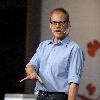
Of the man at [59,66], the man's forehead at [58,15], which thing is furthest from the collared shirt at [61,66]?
the man's forehead at [58,15]

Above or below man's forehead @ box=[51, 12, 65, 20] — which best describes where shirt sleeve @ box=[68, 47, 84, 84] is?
below

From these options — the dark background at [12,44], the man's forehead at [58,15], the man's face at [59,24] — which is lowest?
the dark background at [12,44]


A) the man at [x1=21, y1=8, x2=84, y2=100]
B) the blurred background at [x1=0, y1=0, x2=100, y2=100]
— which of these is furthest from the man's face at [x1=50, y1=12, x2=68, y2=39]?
the blurred background at [x1=0, y1=0, x2=100, y2=100]

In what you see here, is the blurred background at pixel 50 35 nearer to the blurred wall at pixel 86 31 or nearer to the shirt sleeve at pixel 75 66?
the blurred wall at pixel 86 31

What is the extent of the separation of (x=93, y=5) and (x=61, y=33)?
303 centimetres

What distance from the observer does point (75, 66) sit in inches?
95.8

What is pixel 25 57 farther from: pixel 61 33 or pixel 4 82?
pixel 61 33

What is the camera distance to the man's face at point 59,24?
8.08 ft

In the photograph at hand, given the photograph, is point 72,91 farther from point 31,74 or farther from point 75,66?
point 31,74

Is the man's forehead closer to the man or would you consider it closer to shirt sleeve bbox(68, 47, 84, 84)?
the man

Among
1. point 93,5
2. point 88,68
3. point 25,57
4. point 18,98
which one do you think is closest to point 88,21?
point 93,5

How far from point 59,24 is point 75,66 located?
0.29m

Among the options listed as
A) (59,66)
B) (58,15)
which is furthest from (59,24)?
Answer: (59,66)

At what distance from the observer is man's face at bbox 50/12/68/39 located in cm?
246
